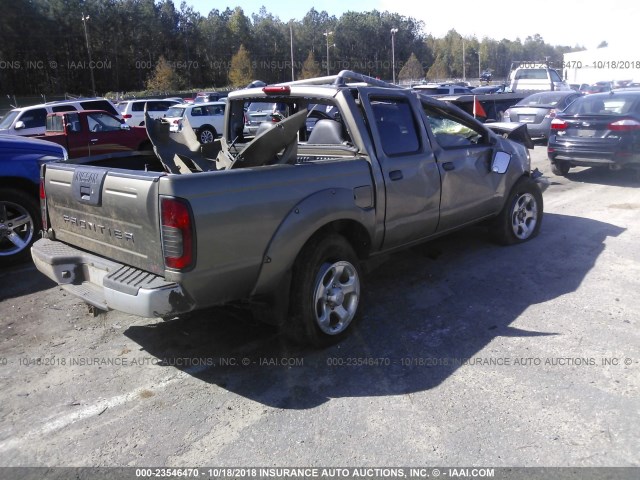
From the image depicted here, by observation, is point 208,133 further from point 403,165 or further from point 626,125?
point 403,165

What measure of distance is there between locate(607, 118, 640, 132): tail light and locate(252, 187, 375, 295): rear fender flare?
7627 mm

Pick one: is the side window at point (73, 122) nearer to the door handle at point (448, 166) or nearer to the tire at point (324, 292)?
the door handle at point (448, 166)

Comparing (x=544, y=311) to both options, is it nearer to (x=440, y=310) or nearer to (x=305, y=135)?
(x=440, y=310)

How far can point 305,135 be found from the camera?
5160 mm

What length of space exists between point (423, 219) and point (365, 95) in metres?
1.21

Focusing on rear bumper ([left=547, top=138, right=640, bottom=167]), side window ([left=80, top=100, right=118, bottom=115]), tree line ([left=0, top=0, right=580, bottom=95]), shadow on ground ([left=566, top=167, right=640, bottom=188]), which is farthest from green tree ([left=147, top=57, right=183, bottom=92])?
rear bumper ([left=547, top=138, right=640, bottom=167])

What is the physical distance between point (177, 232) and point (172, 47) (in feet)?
273

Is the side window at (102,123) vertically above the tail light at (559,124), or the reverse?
the side window at (102,123)

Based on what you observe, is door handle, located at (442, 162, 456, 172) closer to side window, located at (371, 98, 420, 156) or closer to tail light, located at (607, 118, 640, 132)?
side window, located at (371, 98, 420, 156)

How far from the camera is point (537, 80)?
2295 cm

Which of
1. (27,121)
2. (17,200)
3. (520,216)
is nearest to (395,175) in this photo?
(520,216)

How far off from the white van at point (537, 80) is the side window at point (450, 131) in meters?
18.8

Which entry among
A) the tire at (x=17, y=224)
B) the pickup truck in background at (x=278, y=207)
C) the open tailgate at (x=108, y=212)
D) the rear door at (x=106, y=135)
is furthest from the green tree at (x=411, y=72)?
the open tailgate at (x=108, y=212)

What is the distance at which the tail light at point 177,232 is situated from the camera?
2967 mm
